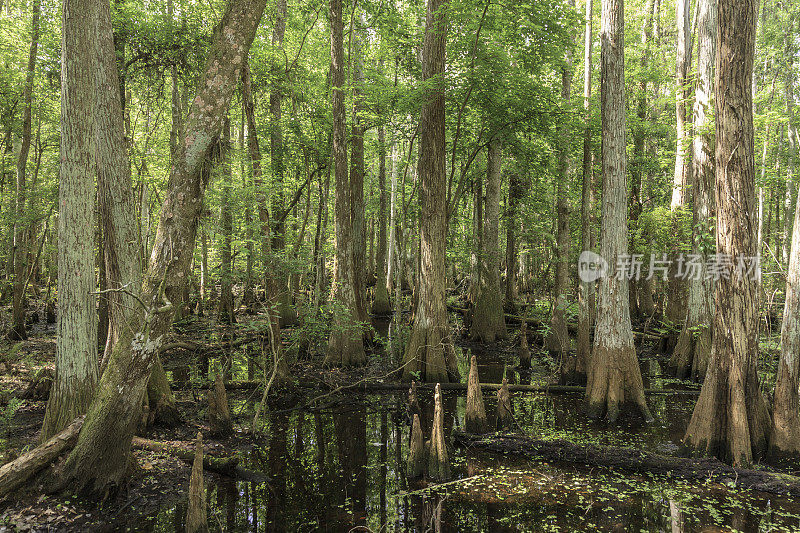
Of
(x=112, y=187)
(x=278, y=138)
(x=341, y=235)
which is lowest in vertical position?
(x=341, y=235)

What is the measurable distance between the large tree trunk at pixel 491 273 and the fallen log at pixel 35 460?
1123 cm

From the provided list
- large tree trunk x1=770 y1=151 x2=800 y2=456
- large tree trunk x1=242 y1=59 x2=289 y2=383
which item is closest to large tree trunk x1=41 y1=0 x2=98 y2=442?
large tree trunk x1=242 y1=59 x2=289 y2=383

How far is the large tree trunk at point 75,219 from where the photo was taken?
5.11 meters

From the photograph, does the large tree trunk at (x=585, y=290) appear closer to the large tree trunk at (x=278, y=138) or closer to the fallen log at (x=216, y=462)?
the large tree trunk at (x=278, y=138)

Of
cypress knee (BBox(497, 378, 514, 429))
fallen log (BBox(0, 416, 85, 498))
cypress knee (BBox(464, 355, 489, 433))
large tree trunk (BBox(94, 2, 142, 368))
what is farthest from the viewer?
cypress knee (BBox(497, 378, 514, 429))

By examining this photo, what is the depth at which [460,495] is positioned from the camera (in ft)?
17.7

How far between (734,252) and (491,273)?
8.33 meters

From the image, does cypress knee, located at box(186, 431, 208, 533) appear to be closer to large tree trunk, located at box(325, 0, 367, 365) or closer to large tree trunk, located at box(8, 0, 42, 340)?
large tree trunk, located at box(325, 0, 367, 365)

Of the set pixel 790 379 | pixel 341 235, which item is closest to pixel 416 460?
pixel 790 379

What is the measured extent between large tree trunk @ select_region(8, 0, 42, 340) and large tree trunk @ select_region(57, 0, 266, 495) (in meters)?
9.21

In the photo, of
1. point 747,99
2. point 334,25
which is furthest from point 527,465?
point 334,25

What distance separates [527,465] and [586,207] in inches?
287

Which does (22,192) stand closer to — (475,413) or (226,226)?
(226,226)

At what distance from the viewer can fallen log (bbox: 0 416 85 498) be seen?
4477 mm
